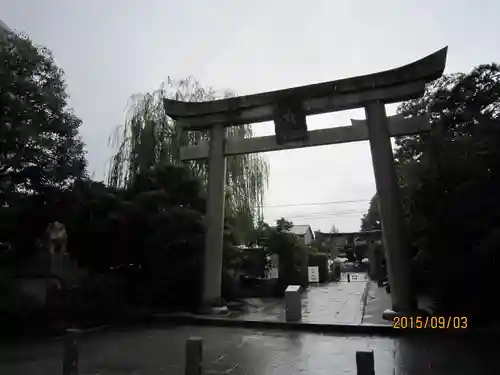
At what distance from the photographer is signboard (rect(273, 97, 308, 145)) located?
1063 cm

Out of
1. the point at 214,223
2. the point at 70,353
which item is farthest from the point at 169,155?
the point at 70,353

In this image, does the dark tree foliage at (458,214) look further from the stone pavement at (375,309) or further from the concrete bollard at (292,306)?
the concrete bollard at (292,306)

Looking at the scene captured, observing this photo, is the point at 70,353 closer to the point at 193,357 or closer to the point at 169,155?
the point at 193,357

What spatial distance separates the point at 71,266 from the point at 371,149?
782 cm

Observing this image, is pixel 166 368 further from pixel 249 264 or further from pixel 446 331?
pixel 249 264

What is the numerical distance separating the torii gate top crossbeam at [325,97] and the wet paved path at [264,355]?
5.19 meters

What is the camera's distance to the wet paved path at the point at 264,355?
588 centimetres

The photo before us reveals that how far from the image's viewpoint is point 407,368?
584 centimetres

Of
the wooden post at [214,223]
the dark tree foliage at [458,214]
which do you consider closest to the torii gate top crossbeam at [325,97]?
the wooden post at [214,223]

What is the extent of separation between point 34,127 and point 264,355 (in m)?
6.12

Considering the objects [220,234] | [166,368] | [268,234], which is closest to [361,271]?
[268,234]

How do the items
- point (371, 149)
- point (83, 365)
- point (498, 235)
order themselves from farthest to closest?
point (371, 149) < point (498, 235) < point (83, 365)

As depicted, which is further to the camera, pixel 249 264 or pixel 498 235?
pixel 249 264

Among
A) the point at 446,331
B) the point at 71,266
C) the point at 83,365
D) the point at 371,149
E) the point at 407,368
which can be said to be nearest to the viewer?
the point at 407,368
